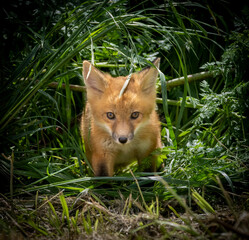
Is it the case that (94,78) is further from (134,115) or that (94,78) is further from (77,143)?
(77,143)

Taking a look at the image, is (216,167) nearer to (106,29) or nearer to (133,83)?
(133,83)

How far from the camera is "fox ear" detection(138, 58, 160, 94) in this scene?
2809mm

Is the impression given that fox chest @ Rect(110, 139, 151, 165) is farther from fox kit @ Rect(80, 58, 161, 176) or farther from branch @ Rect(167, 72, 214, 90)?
branch @ Rect(167, 72, 214, 90)

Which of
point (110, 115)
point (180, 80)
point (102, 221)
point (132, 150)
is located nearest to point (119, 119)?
point (110, 115)

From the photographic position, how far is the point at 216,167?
8.36 ft

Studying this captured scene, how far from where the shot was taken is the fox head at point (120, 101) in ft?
8.94

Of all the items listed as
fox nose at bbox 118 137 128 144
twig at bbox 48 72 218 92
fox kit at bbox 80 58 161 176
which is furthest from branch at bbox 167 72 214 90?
fox nose at bbox 118 137 128 144

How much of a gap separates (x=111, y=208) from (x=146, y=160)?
579mm

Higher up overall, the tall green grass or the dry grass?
the tall green grass

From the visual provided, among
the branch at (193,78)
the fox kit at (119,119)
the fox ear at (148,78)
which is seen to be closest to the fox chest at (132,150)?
the fox kit at (119,119)

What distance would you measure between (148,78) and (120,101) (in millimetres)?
365

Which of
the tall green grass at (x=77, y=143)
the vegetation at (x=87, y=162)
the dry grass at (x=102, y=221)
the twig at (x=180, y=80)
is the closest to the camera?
the dry grass at (x=102, y=221)

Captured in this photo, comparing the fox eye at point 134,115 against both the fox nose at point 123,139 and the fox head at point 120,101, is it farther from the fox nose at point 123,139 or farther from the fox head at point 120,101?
the fox nose at point 123,139

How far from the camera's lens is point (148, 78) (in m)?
2.85
